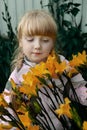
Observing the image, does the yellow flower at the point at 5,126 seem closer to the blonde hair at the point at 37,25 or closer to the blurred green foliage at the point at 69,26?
the blonde hair at the point at 37,25

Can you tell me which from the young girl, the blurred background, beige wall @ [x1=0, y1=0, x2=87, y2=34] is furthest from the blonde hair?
beige wall @ [x1=0, y1=0, x2=87, y2=34]

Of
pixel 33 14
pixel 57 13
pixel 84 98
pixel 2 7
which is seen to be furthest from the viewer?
pixel 2 7

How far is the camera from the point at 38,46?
1.60m

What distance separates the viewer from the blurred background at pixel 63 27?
315cm

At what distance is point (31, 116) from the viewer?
110cm

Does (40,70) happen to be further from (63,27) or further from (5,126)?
(63,27)

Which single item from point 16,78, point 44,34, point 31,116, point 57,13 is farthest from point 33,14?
point 57,13

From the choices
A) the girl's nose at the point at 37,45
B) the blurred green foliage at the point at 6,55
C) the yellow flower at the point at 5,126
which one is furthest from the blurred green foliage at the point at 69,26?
the yellow flower at the point at 5,126

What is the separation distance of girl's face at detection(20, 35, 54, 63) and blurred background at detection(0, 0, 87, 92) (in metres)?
1.39

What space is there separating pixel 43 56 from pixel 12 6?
85.3 inches

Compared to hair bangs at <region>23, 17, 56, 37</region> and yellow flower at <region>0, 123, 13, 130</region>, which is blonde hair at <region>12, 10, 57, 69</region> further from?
yellow flower at <region>0, 123, 13, 130</region>

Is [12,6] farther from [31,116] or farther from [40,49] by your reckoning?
[31,116]

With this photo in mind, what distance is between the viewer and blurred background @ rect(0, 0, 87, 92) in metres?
3.15

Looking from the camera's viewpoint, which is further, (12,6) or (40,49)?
(12,6)
